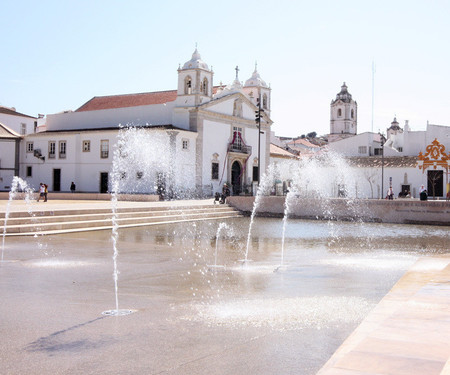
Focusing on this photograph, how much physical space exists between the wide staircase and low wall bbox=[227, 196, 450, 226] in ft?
11.6

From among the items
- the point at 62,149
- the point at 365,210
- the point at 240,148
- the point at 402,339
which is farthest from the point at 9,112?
the point at 402,339

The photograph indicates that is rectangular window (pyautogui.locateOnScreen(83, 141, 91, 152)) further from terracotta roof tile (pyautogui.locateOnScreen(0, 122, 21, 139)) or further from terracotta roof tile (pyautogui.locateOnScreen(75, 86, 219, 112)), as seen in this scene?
terracotta roof tile (pyautogui.locateOnScreen(0, 122, 21, 139))

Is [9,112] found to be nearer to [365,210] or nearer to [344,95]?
[365,210]

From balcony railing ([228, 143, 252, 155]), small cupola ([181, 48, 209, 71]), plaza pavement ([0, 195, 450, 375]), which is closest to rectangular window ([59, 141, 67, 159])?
small cupola ([181, 48, 209, 71])

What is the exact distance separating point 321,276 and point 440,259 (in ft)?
9.58

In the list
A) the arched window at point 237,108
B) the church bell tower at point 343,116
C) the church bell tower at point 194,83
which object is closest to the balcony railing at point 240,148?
the arched window at point 237,108

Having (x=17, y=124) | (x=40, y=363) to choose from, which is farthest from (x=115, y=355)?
(x=17, y=124)

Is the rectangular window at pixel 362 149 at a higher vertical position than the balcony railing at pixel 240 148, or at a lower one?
higher

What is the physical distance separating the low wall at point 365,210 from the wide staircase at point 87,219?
354 cm

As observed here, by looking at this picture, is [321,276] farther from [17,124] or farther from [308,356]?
[17,124]

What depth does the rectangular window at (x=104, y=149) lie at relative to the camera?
37.7 meters

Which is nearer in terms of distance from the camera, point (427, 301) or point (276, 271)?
point (427, 301)

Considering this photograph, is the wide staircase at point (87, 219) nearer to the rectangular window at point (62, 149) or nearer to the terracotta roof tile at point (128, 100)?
the terracotta roof tile at point (128, 100)

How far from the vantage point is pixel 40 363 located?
152 inches
